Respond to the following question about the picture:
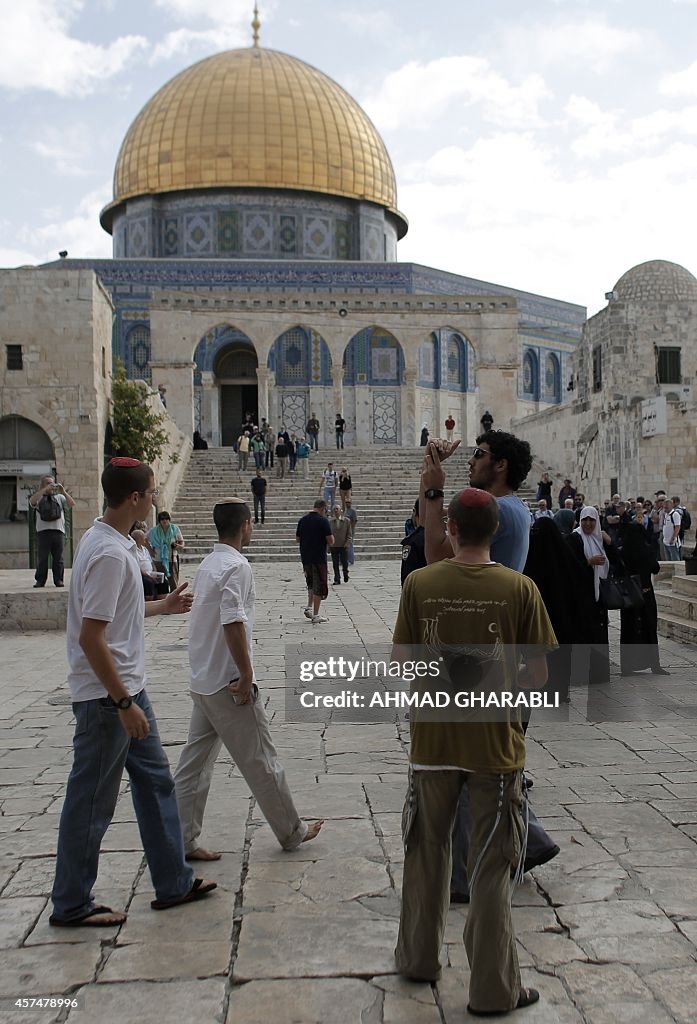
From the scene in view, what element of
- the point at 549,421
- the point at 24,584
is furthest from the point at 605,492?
the point at 24,584

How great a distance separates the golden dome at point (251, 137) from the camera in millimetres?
37094

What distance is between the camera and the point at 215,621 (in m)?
3.48

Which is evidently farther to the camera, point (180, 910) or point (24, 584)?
point (24, 584)

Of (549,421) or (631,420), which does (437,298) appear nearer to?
(549,421)

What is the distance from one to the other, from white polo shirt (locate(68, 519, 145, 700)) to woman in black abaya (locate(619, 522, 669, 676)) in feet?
16.0

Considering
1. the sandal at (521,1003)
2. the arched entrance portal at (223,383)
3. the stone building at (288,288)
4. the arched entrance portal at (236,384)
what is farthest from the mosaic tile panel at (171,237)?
the sandal at (521,1003)

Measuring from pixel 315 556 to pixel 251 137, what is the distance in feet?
103

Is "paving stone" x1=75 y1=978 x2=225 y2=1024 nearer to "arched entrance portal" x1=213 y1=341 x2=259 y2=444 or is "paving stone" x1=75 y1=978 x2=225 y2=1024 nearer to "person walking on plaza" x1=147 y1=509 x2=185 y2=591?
"person walking on plaza" x1=147 y1=509 x2=185 y2=591

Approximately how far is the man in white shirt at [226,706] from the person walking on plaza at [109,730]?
366 mm

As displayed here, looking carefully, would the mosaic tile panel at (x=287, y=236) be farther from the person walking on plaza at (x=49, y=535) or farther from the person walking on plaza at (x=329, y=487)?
the person walking on plaza at (x=49, y=535)

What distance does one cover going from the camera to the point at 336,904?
3121mm

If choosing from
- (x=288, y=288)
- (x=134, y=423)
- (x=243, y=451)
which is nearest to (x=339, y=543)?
(x=134, y=423)

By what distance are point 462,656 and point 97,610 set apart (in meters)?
1.10

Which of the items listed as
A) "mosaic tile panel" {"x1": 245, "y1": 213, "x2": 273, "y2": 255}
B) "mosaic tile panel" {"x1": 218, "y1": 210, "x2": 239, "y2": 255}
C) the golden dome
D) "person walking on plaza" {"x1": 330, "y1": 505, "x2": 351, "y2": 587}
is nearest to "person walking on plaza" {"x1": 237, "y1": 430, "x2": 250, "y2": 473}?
"person walking on plaza" {"x1": 330, "y1": 505, "x2": 351, "y2": 587}
